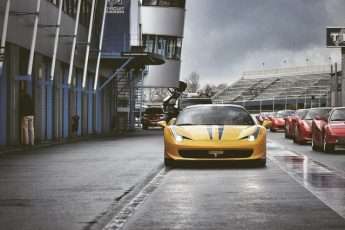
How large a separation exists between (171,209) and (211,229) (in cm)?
150

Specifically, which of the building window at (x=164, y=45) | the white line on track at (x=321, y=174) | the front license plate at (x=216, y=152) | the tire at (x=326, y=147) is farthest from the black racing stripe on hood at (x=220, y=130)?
the building window at (x=164, y=45)

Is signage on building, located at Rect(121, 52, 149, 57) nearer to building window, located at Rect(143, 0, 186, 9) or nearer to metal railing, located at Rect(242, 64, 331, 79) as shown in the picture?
building window, located at Rect(143, 0, 186, 9)

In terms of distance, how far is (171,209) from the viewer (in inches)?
334

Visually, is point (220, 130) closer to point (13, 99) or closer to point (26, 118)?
point (26, 118)

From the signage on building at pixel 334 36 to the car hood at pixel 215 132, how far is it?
2935 inches

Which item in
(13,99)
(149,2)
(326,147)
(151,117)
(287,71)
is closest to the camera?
(326,147)

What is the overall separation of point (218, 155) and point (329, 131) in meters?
6.82

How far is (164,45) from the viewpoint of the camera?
64062 millimetres

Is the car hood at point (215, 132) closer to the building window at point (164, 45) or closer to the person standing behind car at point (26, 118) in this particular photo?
the person standing behind car at point (26, 118)

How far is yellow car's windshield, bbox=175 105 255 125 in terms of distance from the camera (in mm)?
16016

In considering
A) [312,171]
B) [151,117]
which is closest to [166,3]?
[151,117]

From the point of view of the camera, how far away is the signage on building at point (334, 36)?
87.6m

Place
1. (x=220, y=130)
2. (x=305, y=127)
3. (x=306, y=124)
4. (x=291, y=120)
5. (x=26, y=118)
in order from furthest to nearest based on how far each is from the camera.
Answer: (x=291, y=120), (x=306, y=124), (x=305, y=127), (x=26, y=118), (x=220, y=130)

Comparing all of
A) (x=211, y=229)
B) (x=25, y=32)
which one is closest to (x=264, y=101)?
(x=25, y=32)
